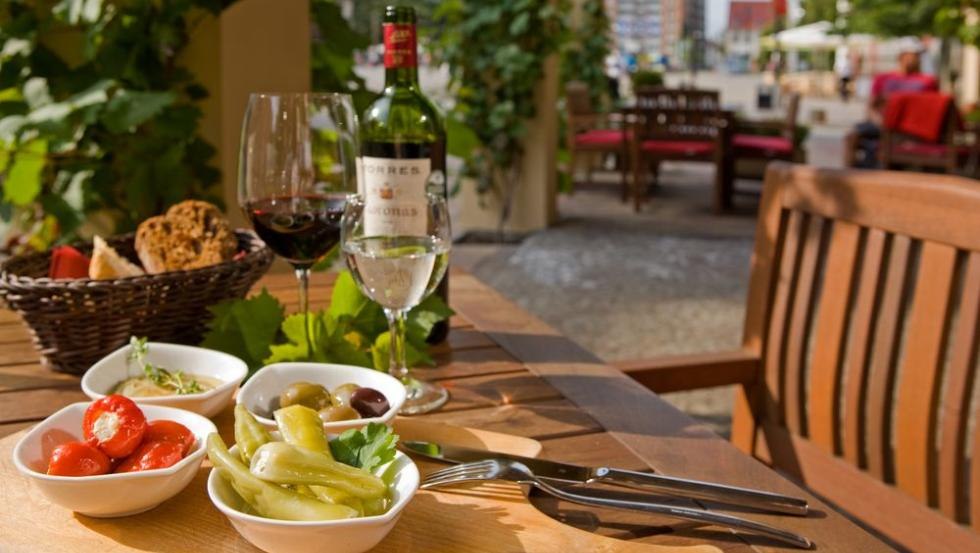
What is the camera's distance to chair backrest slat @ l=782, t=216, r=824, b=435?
1655mm

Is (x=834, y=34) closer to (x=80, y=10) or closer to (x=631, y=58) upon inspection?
(x=631, y=58)

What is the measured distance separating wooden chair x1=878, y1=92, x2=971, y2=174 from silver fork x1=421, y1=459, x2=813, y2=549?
843 cm

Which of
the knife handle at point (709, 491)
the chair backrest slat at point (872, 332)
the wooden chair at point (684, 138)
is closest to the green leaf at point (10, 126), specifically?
the chair backrest slat at point (872, 332)

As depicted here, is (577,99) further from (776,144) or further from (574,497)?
(574,497)

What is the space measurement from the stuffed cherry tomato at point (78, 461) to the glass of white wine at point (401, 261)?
0.35 metres

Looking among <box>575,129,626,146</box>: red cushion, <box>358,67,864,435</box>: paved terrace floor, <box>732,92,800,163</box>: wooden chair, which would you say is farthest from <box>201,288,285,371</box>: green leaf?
<box>575,129,626,146</box>: red cushion

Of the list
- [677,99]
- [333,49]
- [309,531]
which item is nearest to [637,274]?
[677,99]

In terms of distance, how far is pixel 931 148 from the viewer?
28.5 ft

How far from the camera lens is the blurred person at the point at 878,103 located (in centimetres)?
1012

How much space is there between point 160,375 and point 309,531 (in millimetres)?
446

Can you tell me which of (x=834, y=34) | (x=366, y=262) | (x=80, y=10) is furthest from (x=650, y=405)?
(x=834, y=34)

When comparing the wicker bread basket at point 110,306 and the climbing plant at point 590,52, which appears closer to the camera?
the wicker bread basket at point 110,306

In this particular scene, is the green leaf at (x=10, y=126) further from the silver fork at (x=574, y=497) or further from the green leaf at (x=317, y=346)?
the silver fork at (x=574, y=497)

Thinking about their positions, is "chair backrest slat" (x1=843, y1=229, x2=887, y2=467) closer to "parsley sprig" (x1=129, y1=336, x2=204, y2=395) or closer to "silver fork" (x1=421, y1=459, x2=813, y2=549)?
"silver fork" (x1=421, y1=459, x2=813, y2=549)
